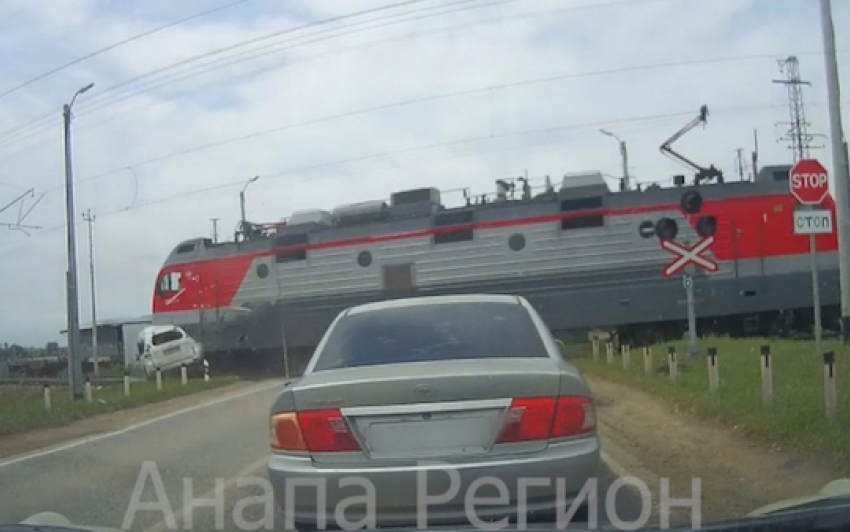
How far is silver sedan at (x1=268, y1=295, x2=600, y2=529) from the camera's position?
185 inches

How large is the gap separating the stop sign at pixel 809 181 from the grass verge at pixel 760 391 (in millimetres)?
2295

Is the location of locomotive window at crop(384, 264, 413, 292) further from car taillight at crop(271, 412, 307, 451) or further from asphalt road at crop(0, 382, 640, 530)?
car taillight at crop(271, 412, 307, 451)

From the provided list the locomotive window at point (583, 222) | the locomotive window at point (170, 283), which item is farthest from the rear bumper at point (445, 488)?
the locomotive window at point (170, 283)

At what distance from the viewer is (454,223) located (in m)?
29.0

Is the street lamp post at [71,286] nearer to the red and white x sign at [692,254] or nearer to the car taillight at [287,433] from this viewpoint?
the red and white x sign at [692,254]

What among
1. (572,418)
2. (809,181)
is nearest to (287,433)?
(572,418)

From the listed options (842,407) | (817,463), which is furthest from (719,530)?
Result: (842,407)

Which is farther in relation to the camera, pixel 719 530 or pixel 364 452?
pixel 364 452

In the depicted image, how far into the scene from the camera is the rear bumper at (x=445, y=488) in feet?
15.3

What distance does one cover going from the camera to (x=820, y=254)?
26.4 m

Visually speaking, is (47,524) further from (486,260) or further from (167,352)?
(167,352)

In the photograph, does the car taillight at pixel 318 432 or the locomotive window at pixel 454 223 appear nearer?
the car taillight at pixel 318 432

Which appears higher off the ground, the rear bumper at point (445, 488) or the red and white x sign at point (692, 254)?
the red and white x sign at point (692, 254)

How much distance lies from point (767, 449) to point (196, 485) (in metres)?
5.05
